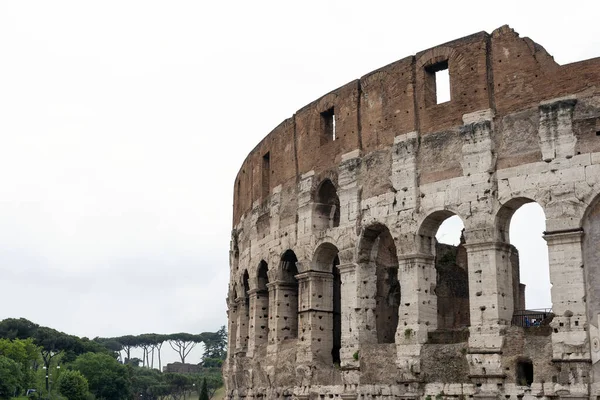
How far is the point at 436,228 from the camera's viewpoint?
13.1 m

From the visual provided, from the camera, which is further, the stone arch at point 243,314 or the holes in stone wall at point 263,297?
the stone arch at point 243,314

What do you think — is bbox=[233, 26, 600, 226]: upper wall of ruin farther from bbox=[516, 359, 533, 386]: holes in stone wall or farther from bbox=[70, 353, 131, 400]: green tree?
bbox=[70, 353, 131, 400]: green tree

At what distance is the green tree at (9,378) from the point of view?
32094 mm

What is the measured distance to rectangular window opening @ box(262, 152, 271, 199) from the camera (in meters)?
18.2

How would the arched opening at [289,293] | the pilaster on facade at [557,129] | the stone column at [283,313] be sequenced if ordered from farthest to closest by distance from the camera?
the arched opening at [289,293], the stone column at [283,313], the pilaster on facade at [557,129]

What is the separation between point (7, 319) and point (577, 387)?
148 ft

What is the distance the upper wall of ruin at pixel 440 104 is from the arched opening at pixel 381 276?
1736 millimetres

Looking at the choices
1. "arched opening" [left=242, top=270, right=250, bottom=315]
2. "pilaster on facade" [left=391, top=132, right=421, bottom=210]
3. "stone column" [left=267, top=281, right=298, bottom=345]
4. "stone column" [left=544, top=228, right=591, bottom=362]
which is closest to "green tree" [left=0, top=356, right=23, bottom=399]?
"arched opening" [left=242, top=270, right=250, bottom=315]

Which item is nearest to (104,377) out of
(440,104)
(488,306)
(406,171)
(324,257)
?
(324,257)

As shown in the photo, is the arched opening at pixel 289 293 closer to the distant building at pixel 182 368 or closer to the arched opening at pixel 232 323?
the arched opening at pixel 232 323

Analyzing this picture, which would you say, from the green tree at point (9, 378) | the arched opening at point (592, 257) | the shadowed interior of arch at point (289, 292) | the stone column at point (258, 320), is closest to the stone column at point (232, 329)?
the stone column at point (258, 320)

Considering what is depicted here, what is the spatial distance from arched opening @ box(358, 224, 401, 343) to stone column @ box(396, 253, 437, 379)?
1.14m

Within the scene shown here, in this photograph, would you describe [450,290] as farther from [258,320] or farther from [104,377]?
[104,377]

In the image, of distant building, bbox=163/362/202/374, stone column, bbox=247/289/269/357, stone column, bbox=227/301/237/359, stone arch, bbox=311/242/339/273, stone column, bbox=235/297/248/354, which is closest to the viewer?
stone arch, bbox=311/242/339/273
